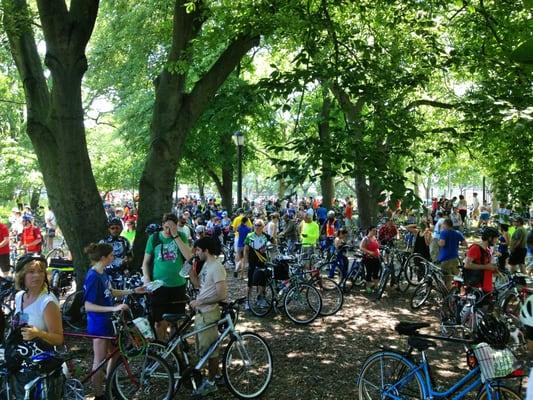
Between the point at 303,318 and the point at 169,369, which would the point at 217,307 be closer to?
the point at 169,369

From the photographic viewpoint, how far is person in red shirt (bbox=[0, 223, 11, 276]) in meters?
10.6

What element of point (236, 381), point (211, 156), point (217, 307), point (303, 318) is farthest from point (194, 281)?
point (211, 156)

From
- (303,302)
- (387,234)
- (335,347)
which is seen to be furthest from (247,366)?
(387,234)

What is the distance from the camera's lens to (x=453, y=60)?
7379mm

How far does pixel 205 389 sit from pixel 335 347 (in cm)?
270

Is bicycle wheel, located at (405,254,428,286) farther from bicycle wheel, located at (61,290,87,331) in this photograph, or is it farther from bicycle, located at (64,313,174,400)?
bicycle, located at (64,313,174,400)

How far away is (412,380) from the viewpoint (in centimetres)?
451

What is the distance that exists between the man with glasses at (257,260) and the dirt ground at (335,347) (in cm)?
52

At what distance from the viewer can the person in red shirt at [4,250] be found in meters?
10.6

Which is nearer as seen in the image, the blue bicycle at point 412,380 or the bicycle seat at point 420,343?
the blue bicycle at point 412,380

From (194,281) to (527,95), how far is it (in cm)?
512

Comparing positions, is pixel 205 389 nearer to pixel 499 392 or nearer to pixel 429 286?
pixel 499 392

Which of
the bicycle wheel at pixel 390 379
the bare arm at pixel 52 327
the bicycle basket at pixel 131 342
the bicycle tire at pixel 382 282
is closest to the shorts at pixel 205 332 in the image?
the bicycle basket at pixel 131 342

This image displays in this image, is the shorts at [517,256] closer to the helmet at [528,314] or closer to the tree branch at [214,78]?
the tree branch at [214,78]
